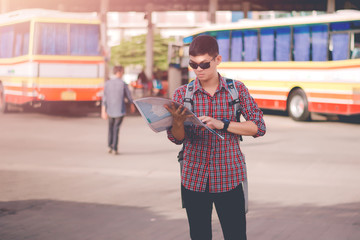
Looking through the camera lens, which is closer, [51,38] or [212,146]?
[212,146]

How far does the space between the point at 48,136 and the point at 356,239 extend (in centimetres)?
1058

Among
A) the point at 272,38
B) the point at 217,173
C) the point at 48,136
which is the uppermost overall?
the point at 272,38

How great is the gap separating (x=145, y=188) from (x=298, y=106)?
12.6 metres

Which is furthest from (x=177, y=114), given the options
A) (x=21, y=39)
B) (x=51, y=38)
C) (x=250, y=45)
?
(x=250, y=45)

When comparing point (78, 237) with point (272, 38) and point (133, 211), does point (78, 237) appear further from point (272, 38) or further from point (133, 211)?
point (272, 38)

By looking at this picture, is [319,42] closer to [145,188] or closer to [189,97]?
[145,188]

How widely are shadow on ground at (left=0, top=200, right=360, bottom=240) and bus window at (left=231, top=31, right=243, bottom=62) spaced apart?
1603 cm

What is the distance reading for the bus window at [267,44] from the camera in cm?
2192

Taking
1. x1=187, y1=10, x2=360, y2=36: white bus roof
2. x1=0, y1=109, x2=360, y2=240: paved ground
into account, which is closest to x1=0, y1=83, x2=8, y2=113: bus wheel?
x1=0, y1=109, x2=360, y2=240: paved ground

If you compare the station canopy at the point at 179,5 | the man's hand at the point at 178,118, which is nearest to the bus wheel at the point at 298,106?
the man's hand at the point at 178,118

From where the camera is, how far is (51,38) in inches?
819

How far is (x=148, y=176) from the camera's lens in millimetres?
9625

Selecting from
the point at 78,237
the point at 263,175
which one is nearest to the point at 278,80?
the point at 263,175

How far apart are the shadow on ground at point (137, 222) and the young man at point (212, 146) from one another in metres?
2.25
